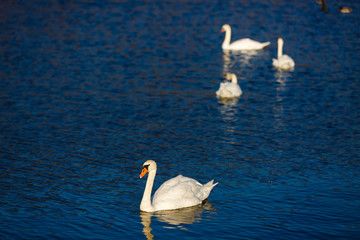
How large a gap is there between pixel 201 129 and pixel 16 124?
21.5 feet

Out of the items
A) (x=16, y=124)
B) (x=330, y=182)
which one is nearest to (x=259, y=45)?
(x=16, y=124)

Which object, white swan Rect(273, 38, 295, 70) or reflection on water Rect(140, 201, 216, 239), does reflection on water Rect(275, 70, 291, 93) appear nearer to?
white swan Rect(273, 38, 295, 70)

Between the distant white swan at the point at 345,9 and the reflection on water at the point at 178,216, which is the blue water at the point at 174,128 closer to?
the reflection on water at the point at 178,216

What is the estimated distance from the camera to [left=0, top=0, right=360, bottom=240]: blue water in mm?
14391

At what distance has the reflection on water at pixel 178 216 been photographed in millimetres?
14148

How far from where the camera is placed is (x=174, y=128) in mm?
21719

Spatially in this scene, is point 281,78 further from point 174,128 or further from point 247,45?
point 174,128

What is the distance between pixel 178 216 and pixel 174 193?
0.59 m

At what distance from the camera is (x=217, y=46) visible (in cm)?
3747

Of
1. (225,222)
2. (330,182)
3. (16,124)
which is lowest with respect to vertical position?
(225,222)

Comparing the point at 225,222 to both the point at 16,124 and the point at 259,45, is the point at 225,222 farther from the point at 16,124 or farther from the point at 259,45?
the point at 259,45

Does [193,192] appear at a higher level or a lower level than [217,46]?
lower

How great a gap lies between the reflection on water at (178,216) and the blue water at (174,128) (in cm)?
5

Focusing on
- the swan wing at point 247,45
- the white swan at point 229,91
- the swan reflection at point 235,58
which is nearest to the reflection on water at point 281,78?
the white swan at point 229,91
